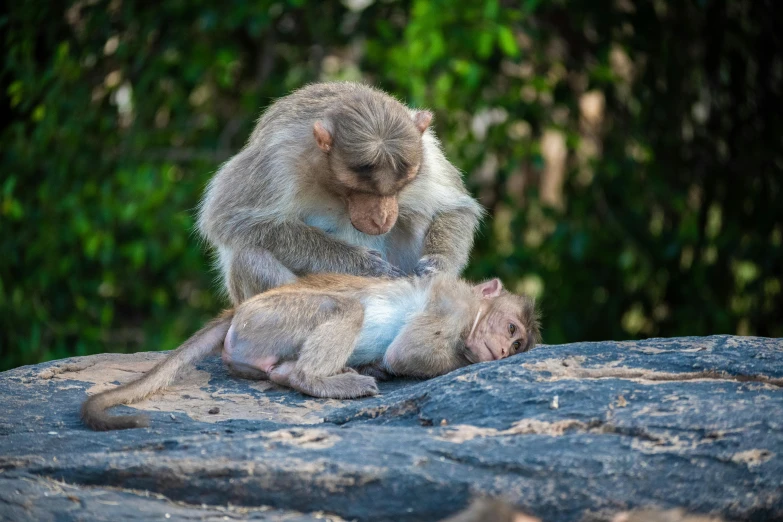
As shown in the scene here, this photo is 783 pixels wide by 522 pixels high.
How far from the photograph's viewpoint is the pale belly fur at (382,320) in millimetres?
4777

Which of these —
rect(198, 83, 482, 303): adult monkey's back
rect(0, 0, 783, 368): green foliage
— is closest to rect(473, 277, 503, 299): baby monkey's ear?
rect(198, 83, 482, 303): adult monkey's back

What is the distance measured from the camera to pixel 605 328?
8.44 meters

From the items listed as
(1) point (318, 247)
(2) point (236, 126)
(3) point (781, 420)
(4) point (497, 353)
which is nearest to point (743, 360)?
(3) point (781, 420)

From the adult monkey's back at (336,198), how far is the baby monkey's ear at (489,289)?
1.93ft

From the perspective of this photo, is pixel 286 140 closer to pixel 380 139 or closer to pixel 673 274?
pixel 380 139

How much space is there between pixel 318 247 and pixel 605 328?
358cm

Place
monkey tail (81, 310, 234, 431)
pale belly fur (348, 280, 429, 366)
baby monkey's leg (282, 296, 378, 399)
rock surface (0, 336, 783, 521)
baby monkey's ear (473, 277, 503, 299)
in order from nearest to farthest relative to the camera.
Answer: rock surface (0, 336, 783, 521) → monkey tail (81, 310, 234, 431) → baby monkey's leg (282, 296, 378, 399) → pale belly fur (348, 280, 429, 366) → baby monkey's ear (473, 277, 503, 299)

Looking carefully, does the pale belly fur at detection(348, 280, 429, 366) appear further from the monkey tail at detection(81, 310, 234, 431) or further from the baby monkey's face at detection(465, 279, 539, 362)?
the monkey tail at detection(81, 310, 234, 431)

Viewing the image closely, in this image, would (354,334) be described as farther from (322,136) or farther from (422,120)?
(422,120)

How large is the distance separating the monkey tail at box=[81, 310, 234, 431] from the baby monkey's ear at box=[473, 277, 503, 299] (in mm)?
1162

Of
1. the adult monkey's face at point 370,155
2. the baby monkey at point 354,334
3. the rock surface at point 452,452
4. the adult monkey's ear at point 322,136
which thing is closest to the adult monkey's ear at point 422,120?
the adult monkey's face at point 370,155

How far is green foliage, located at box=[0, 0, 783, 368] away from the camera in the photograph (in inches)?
320

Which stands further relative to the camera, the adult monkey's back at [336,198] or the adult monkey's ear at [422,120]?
the adult monkey's ear at [422,120]

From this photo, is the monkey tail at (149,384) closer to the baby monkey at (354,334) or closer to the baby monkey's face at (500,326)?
the baby monkey at (354,334)
